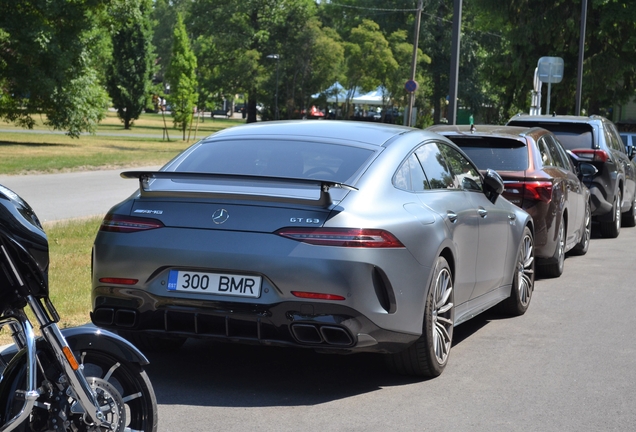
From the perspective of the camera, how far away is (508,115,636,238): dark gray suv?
14.2m

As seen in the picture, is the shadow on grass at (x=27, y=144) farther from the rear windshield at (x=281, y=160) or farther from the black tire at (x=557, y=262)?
the rear windshield at (x=281, y=160)

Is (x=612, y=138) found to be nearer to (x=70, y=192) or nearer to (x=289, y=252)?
(x=70, y=192)

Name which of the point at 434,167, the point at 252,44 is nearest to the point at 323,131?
the point at 434,167

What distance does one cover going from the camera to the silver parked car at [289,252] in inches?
204

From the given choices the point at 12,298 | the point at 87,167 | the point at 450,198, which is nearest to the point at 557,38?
the point at 87,167

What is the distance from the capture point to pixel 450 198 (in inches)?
256

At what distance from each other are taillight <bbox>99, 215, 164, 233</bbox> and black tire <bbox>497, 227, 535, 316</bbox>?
358cm

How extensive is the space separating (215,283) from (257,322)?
1.04ft

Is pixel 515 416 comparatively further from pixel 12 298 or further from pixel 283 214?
pixel 12 298

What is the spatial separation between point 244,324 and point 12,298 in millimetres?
1880

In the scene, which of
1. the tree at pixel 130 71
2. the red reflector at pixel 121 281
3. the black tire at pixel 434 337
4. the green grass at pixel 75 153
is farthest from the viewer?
the tree at pixel 130 71

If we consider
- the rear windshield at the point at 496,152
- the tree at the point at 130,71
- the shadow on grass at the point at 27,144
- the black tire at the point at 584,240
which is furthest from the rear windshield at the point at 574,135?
the tree at the point at 130,71

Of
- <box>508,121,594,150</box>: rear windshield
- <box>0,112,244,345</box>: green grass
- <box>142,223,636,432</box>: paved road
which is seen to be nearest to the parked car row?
<box>142,223,636,432</box>: paved road

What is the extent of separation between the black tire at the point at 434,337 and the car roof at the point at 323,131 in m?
0.94
